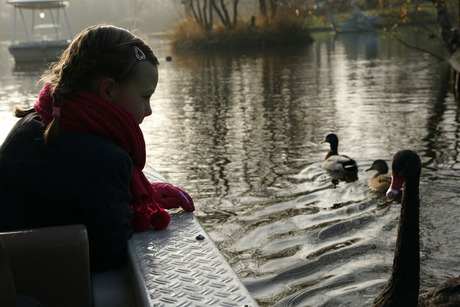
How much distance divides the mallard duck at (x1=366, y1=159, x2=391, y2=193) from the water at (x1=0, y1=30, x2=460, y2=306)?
11 cm

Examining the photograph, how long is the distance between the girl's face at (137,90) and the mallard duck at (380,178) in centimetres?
466

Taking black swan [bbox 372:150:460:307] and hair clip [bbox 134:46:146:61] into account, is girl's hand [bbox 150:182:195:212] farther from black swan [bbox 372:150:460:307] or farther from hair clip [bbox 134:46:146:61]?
black swan [bbox 372:150:460:307]

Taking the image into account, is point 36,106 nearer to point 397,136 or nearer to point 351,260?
point 351,260

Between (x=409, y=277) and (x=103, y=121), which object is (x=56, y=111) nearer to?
(x=103, y=121)

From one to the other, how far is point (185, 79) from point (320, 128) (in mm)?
10309

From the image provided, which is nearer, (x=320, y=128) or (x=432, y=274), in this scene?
(x=432, y=274)

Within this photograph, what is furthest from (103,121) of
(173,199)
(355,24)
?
(355,24)

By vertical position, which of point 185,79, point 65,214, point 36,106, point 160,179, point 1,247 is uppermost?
point 36,106

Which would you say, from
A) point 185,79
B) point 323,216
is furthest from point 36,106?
point 185,79

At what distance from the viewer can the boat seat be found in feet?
6.27

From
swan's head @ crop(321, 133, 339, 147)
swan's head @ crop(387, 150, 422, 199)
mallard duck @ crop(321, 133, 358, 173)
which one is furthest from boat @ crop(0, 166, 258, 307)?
swan's head @ crop(321, 133, 339, 147)

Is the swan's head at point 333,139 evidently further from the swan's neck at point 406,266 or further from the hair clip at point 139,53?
the hair clip at point 139,53

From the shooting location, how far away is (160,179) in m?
3.69

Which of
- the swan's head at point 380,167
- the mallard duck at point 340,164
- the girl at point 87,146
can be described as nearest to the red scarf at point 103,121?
the girl at point 87,146
